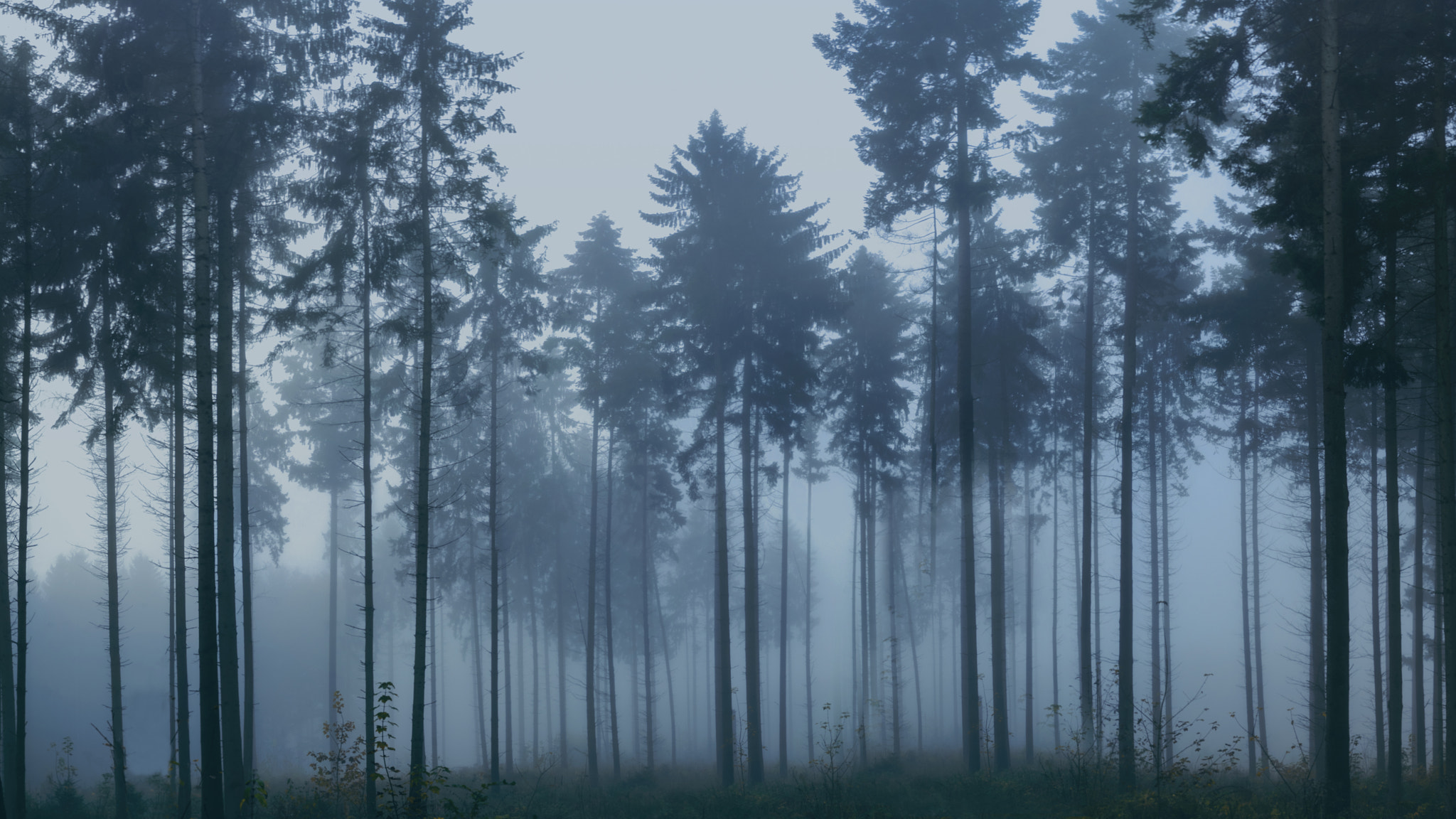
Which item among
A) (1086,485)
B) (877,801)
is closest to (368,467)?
(877,801)

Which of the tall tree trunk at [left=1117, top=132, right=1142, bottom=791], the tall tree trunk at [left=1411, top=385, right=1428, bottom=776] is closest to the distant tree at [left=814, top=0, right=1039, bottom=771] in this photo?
the tall tree trunk at [left=1117, top=132, right=1142, bottom=791]

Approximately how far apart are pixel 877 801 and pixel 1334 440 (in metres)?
8.53

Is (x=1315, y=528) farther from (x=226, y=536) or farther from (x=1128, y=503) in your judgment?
(x=226, y=536)

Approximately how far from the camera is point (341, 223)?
575 inches

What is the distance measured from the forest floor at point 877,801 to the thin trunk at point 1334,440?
0.78 metres

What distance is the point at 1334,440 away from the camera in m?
10.0

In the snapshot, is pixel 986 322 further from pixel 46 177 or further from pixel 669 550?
pixel 46 177

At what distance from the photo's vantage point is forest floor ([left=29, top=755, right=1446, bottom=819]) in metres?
10.7

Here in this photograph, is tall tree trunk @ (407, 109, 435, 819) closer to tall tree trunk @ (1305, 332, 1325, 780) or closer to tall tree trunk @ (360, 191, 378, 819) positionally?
tall tree trunk @ (360, 191, 378, 819)

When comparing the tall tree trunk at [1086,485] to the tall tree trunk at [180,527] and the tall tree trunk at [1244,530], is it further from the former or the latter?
the tall tree trunk at [180,527]

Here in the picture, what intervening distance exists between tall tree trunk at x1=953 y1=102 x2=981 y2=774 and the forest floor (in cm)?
134

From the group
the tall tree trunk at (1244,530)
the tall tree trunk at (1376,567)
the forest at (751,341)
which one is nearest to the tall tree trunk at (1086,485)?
the forest at (751,341)

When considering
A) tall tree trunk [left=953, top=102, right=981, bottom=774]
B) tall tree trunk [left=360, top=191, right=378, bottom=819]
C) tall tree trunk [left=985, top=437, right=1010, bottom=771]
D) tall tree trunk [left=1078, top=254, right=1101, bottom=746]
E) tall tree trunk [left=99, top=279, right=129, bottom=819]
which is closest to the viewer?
tall tree trunk [left=360, top=191, right=378, bottom=819]

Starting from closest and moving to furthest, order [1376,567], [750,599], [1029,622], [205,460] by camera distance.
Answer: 1. [205,460]
2. [750,599]
3. [1376,567]
4. [1029,622]
